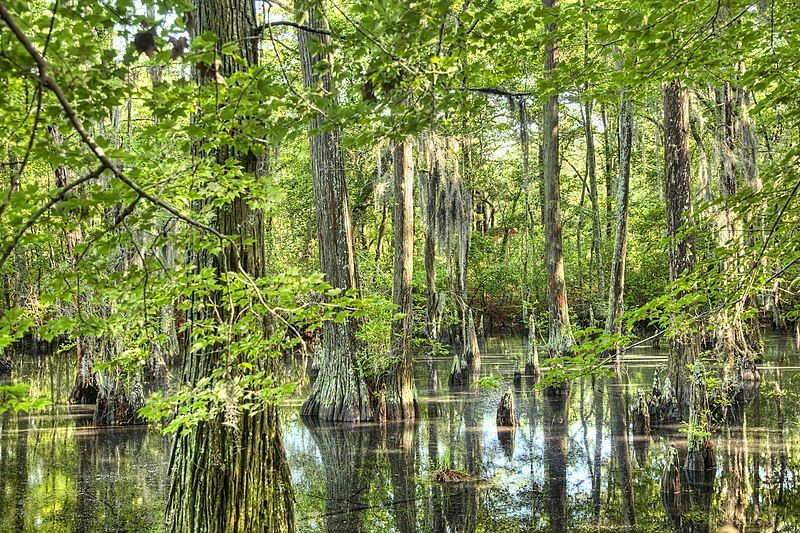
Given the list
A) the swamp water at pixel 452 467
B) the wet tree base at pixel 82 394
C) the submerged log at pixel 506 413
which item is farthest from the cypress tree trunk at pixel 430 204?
the wet tree base at pixel 82 394

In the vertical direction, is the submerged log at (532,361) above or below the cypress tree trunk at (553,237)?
below

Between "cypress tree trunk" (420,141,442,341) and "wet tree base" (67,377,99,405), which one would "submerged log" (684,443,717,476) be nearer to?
"cypress tree trunk" (420,141,442,341)

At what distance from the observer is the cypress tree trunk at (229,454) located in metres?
3.56

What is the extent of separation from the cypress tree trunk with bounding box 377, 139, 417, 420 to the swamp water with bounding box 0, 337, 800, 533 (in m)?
0.46

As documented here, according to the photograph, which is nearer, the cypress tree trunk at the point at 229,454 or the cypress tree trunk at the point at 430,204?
the cypress tree trunk at the point at 229,454

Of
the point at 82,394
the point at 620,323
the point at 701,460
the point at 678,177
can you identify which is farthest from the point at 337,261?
the point at 620,323

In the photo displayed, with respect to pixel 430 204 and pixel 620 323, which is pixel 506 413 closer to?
pixel 620 323

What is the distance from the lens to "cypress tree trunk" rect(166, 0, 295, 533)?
3562 millimetres

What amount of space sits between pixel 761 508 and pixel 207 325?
190 inches

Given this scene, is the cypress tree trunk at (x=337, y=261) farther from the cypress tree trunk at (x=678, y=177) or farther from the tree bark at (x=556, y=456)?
the cypress tree trunk at (x=678, y=177)

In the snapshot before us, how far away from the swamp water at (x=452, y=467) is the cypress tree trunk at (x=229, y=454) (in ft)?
5.48

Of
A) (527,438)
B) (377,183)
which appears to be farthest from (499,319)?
(527,438)

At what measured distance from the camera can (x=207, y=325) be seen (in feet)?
10.3

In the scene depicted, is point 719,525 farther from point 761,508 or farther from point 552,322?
point 552,322
